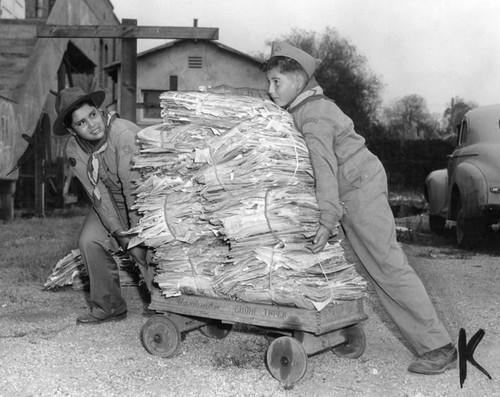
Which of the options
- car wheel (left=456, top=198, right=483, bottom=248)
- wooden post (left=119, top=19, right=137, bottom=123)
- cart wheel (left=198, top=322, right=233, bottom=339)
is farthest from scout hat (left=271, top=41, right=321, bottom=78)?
car wheel (left=456, top=198, right=483, bottom=248)

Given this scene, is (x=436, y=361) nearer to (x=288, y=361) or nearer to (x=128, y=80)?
(x=288, y=361)

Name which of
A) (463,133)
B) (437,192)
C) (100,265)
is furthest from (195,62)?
(100,265)

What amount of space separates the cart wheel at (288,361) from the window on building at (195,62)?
33.7m

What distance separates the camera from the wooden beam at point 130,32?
39.0ft

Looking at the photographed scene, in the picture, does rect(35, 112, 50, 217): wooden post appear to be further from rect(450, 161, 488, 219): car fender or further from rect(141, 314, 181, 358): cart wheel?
rect(141, 314, 181, 358): cart wheel

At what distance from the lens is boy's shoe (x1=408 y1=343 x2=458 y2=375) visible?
432 cm

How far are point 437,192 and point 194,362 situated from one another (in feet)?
31.9

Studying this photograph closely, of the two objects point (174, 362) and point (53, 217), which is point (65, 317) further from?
point (53, 217)

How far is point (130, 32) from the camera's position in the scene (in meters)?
12.2

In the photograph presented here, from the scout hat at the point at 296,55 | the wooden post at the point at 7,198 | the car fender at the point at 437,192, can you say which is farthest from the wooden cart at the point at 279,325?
the wooden post at the point at 7,198

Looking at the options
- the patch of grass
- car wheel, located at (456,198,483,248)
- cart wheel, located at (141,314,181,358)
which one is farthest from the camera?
car wheel, located at (456,198,483,248)

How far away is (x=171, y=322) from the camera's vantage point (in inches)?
188

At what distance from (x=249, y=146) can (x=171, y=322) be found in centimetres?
130

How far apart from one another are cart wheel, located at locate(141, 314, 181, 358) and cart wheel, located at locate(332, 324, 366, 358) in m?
1.04
